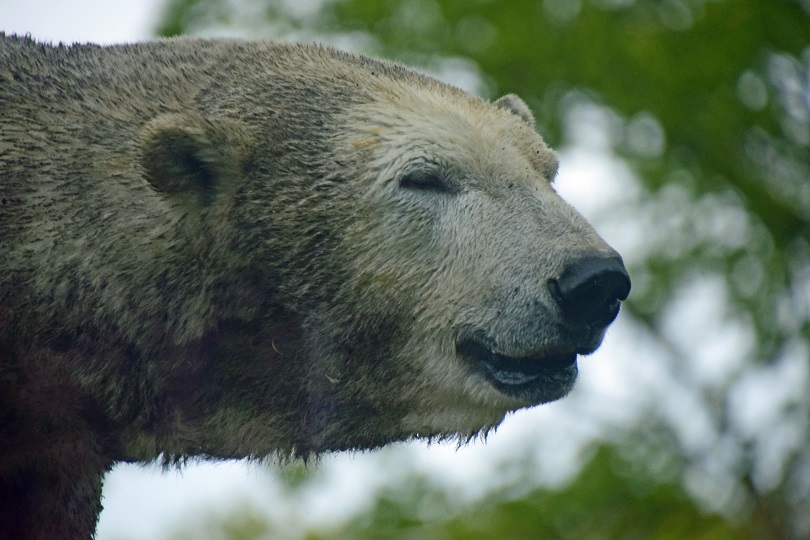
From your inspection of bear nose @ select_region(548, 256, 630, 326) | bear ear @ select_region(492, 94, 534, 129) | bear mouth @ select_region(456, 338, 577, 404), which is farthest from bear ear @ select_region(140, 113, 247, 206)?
bear ear @ select_region(492, 94, 534, 129)

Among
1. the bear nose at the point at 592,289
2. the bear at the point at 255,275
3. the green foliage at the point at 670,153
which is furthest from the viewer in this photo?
the green foliage at the point at 670,153

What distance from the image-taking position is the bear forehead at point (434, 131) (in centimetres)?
381

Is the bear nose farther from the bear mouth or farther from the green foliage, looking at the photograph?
the green foliage

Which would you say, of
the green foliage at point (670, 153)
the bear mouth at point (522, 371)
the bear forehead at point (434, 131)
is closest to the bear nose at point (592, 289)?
the bear mouth at point (522, 371)

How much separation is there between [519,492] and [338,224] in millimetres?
13458

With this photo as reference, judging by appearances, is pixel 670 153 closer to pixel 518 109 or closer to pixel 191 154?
pixel 518 109

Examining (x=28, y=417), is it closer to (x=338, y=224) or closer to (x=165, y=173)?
(x=165, y=173)

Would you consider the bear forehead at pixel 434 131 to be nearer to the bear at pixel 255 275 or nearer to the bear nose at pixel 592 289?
the bear at pixel 255 275

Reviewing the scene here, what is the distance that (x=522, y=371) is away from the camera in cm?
372

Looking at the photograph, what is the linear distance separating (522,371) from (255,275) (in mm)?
1047

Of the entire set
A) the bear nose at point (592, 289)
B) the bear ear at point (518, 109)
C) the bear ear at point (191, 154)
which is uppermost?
the bear ear at point (518, 109)

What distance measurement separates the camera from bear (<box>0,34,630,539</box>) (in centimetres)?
356

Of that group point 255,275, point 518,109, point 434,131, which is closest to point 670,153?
point 518,109

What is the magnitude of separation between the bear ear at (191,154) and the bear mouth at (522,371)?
1092 mm
